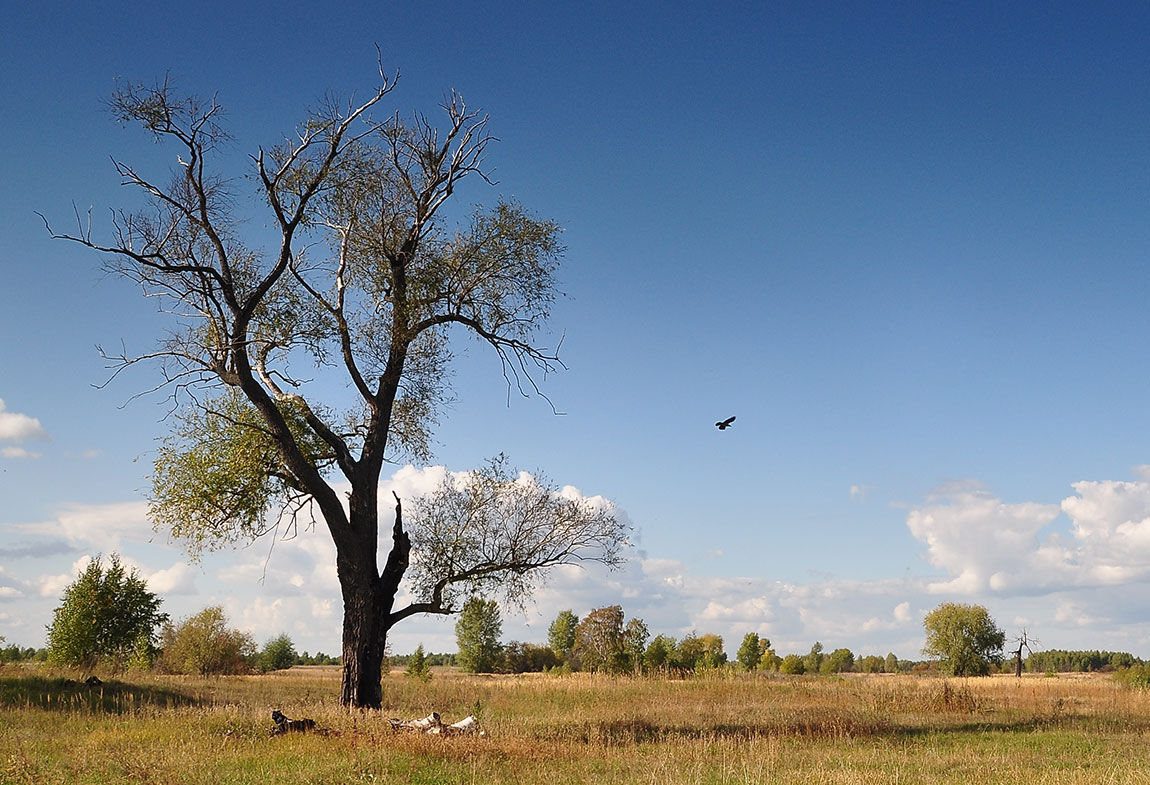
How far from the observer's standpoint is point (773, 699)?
2752 centimetres

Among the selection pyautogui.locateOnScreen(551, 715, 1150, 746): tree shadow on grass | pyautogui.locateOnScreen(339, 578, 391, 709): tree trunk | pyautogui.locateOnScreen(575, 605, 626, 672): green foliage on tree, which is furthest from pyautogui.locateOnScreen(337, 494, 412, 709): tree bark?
pyautogui.locateOnScreen(575, 605, 626, 672): green foliage on tree

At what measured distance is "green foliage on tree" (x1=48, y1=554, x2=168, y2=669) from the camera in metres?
39.3

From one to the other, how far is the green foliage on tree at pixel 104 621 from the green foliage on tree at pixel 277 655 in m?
27.7

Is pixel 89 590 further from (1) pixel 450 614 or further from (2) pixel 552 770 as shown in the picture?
(2) pixel 552 770

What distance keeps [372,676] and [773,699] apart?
14.7m

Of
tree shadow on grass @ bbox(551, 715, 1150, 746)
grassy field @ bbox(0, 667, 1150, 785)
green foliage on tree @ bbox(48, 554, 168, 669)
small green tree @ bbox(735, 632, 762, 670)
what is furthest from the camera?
small green tree @ bbox(735, 632, 762, 670)

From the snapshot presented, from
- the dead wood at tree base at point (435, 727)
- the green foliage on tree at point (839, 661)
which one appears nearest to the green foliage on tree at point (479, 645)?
→ the green foliage on tree at point (839, 661)

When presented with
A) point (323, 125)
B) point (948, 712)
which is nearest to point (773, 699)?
point (948, 712)

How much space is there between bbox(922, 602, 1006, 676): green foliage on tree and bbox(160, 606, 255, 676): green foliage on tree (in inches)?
2436

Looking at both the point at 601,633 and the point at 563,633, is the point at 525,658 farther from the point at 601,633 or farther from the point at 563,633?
the point at 601,633

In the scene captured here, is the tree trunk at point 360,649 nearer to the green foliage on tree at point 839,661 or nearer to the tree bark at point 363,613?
the tree bark at point 363,613

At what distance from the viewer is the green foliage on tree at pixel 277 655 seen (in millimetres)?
68688

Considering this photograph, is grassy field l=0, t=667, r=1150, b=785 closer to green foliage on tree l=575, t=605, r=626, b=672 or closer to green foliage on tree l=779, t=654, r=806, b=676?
green foliage on tree l=575, t=605, r=626, b=672

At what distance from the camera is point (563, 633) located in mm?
79188
